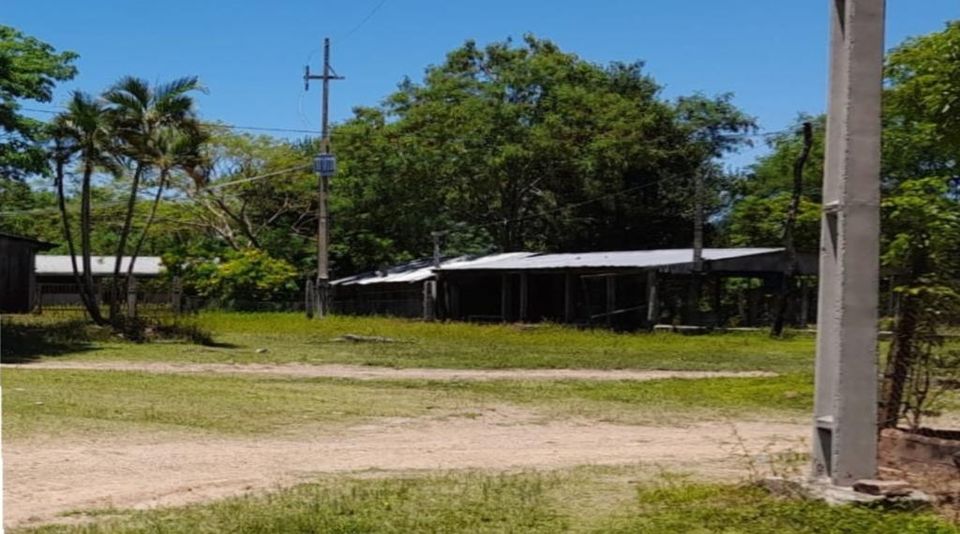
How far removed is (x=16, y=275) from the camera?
40438mm

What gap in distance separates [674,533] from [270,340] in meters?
25.0

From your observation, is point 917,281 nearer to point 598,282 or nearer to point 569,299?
point 569,299

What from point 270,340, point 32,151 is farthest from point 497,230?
point 32,151

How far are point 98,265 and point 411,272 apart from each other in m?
21.4

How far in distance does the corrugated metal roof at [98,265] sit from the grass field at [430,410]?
90.7 feet

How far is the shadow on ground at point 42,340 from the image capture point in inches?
896

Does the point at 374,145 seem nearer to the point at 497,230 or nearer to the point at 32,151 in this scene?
the point at 497,230

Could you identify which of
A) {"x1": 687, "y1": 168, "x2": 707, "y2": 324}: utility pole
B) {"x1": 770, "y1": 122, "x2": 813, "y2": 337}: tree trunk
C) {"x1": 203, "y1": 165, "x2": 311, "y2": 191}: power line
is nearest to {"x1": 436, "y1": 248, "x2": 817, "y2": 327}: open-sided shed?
{"x1": 687, "y1": 168, "x2": 707, "y2": 324}: utility pole

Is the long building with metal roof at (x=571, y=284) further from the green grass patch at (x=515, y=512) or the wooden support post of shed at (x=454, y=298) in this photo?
the green grass patch at (x=515, y=512)

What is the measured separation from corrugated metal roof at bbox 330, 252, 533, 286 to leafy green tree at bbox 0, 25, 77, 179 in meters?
19.6

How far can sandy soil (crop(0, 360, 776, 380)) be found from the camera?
19.2 metres

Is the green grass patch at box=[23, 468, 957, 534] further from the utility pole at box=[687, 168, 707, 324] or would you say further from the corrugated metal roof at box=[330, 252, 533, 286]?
the corrugated metal roof at box=[330, 252, 533, 286]

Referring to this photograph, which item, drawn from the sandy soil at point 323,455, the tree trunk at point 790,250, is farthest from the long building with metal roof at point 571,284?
the sandy soil at point 323,455

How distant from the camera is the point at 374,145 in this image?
48.4 m
